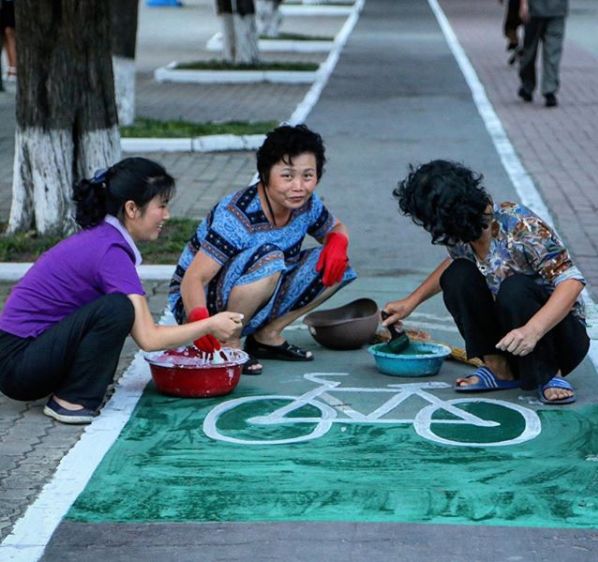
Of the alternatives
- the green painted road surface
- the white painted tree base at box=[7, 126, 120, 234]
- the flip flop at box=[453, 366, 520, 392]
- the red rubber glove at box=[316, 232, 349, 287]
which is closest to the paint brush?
the green painted road surface

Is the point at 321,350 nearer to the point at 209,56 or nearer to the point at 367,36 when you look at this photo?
the point at 209,56

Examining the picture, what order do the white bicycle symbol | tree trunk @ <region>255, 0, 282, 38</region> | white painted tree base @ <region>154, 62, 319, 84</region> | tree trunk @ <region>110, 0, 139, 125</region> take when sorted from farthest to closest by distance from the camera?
tree trunk @ <region>255, 0, 282, 38</region>
white painted tree base @ <region>154, 62, 319, 84</region>
tree trunk @ <region>110, 0, 139, 125</region>
the white bicycle symbol

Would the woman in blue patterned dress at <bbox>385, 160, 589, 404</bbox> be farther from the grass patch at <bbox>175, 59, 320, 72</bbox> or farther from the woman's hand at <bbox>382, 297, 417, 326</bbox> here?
the grass patch at <bbox>175, 59, 320, 72</bbox>

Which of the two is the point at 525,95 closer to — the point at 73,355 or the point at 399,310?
the point at 399,310

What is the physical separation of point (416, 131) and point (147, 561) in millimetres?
10891

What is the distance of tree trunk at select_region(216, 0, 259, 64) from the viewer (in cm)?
1970

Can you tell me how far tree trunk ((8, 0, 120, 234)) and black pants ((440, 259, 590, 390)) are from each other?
3792 mm

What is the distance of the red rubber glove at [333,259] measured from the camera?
20.9 ft

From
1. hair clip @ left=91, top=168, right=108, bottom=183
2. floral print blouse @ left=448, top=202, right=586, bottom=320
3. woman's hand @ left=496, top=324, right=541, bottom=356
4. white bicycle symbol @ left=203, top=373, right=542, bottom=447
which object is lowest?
white bicycle symbol @ left=203, top=373, right=542, bottom=447

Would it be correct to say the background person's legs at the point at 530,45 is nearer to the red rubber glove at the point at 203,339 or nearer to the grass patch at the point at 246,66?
the grass patch at the point at 246,66

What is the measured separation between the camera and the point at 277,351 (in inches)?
259

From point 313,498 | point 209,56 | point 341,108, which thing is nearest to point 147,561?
point 313,498

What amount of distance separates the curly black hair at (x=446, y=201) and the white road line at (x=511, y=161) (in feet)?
4.07

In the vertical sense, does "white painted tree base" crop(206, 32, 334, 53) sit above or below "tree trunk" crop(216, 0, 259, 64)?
below
